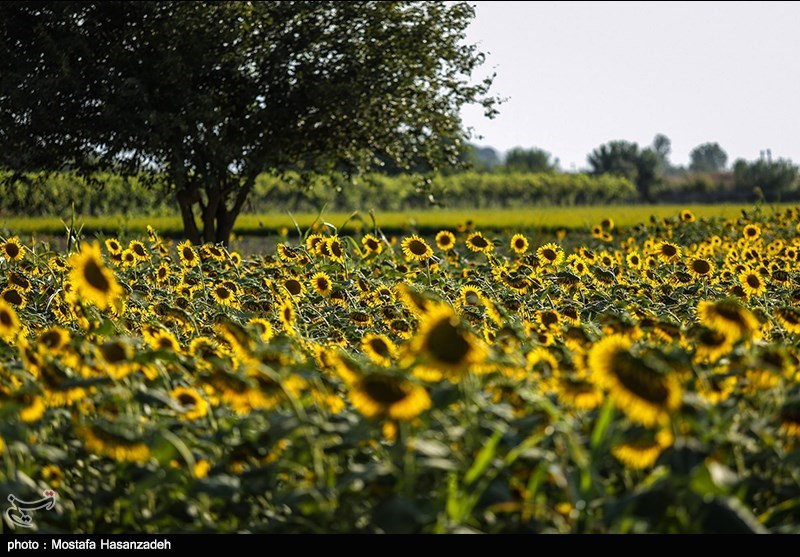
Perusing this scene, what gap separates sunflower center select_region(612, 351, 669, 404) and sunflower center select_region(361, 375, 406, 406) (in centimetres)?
50

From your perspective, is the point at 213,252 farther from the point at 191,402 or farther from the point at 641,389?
the point at 641,389

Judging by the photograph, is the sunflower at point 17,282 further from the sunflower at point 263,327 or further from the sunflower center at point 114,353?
the sunflower center at point 114,353

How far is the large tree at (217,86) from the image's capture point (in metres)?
14.9

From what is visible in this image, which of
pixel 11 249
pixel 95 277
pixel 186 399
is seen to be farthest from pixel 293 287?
pixel 186 399

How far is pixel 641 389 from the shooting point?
6.95ft

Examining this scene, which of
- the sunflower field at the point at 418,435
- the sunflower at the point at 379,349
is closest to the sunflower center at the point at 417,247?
the sunflower field at the point at 418,435

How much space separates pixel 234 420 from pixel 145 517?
0.38 m

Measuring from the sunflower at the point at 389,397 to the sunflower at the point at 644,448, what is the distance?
469mm

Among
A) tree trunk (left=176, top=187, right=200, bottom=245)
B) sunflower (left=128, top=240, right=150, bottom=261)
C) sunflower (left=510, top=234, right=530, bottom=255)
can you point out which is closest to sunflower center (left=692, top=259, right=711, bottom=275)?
sunflower (left=510, top=234, right=530, bottom=255)

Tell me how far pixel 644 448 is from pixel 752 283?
348 cm

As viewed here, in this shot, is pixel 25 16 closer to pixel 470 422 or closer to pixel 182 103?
pixel 182 103

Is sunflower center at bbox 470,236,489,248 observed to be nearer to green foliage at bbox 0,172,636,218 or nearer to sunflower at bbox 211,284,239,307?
sunflower at bbox 211,284,239,307

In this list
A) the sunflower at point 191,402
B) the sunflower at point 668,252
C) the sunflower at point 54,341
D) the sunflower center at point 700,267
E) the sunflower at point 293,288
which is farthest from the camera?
the sunflower at point 668,252

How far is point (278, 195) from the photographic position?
158 ft
